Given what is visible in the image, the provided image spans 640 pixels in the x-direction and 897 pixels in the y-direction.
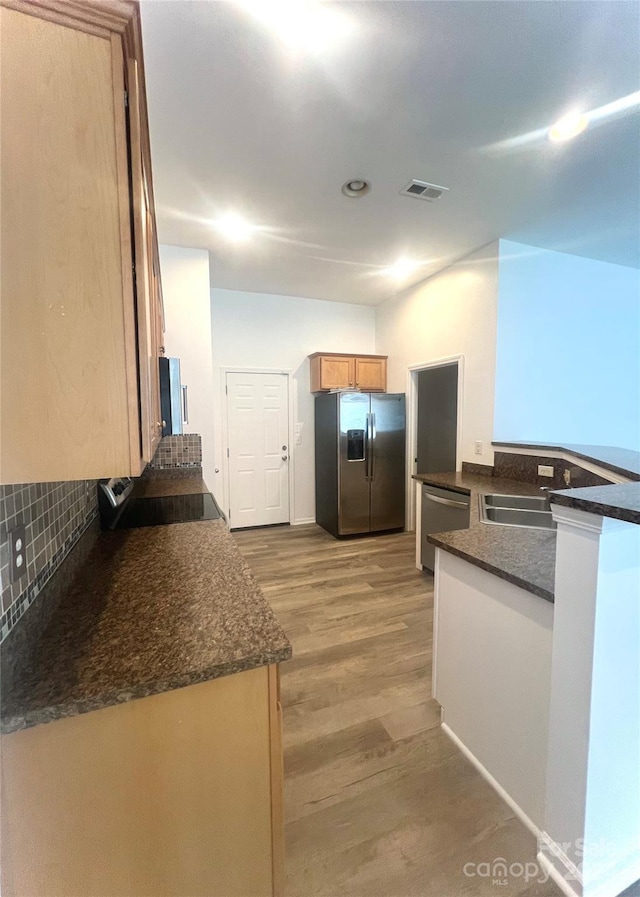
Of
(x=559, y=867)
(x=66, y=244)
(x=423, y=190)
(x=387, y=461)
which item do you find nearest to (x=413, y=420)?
(x=387, y=461)

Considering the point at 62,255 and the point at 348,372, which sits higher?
the point at 348,372

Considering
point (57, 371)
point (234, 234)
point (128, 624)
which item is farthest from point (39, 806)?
point (234, 234)

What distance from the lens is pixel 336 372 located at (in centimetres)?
443

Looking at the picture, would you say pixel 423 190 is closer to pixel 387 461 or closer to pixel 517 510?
pixel 517 510

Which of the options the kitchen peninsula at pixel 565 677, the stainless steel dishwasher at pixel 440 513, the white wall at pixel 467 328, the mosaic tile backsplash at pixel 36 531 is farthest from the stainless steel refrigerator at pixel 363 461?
the mosaic tile backsplash at pixel 36 531

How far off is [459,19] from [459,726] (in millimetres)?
2831

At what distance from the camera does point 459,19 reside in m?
1.32

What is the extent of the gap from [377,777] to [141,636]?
49.3 inches

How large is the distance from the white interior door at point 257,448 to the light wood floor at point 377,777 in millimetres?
2012

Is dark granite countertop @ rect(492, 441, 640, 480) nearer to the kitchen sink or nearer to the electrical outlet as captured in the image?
the kitchen sink

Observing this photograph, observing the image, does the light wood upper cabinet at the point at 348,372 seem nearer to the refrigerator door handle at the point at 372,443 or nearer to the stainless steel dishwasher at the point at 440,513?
the refrigerator door handle at the point at 372,443

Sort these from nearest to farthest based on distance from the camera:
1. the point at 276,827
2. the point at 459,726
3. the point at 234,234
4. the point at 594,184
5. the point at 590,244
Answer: the point at 276,827 → the point at 459,726 → the point at 594,184 → the point at 234,234 → the point at 590,244

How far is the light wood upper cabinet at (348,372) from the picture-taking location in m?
4.39

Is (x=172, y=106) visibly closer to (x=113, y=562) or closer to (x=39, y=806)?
(x=113, y=562)
